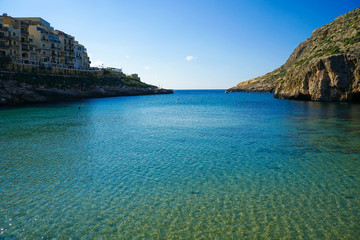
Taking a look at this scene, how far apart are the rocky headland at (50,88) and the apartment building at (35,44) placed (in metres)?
8.54

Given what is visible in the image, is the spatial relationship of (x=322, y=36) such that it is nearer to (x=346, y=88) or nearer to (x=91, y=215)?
(x=346, y=88)

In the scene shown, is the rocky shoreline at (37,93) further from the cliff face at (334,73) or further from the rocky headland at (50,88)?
the cliff face at (334,73)

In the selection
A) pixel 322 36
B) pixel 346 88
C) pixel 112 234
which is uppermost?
pixel 322 36

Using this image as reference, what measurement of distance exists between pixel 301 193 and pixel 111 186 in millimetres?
9795

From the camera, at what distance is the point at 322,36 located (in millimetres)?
87875

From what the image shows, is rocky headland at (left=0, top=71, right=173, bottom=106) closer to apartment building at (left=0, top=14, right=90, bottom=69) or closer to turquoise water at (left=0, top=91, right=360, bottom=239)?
apartment building at (left=0, top=14, right=90, bottom=69)

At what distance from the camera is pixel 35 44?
270 ft

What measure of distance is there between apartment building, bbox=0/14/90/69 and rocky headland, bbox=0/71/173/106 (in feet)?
28.0

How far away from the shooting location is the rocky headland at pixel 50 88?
60188 millimetres

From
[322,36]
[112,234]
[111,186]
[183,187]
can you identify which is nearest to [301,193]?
[183,187]

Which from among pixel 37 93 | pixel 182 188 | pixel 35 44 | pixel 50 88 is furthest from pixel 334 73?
pixel 35 44

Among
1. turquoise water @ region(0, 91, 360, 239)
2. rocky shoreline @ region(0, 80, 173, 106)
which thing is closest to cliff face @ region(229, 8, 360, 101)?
turquoise water @ region(0, 91, 360, 239)

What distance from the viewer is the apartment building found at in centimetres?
7219

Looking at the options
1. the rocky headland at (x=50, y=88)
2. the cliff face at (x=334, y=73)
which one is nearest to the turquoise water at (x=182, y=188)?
the cliff face at (x=334, y=73)
